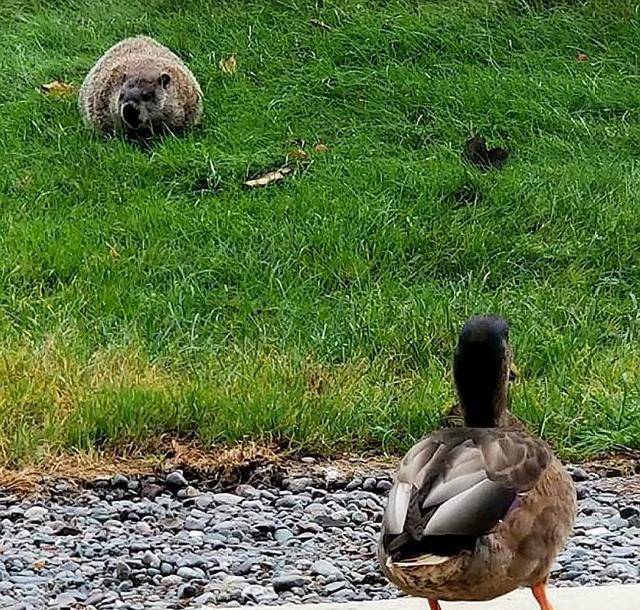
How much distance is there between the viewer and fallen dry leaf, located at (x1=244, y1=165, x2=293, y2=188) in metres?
8.16

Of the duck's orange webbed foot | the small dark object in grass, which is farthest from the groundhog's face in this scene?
the duck's orange webbed foot

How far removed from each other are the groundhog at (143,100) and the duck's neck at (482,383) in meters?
6.17

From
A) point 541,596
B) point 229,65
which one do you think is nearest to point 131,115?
point 229,65

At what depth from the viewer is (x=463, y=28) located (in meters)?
9.90

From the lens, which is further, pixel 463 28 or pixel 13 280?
pixel 463 28

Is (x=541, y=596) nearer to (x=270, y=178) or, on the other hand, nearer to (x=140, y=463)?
(x=140, y=463)

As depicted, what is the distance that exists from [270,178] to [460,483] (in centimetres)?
566

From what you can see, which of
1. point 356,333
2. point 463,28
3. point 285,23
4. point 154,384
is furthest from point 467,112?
point 154,384

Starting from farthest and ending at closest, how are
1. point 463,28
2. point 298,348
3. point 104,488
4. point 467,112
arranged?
point 463,28 → point 467,112 → point 298,348 → point 104,488

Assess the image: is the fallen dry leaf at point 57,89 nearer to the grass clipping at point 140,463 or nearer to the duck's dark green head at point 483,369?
the grass clipping at point 140,463

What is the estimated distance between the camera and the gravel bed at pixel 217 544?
4.17m

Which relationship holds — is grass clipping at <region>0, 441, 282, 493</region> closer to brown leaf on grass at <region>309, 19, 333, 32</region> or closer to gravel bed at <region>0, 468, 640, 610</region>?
gravel bed at <region>0, 468, 640, 610</region>

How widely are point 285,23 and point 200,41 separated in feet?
2.16

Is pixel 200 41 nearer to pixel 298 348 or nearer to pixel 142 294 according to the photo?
pixel 142 294
